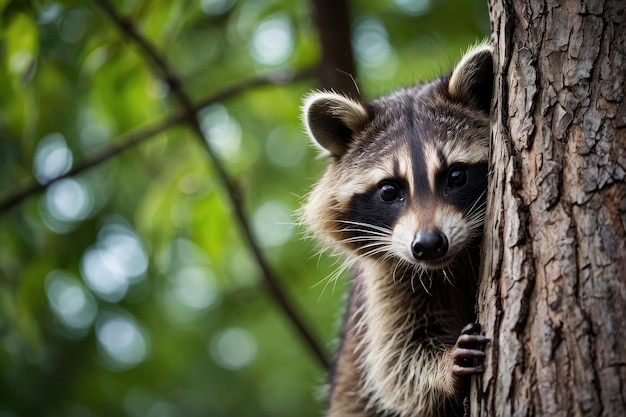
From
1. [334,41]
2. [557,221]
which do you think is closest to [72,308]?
[334,41]

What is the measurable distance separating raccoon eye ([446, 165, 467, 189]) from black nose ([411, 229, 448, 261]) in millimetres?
396

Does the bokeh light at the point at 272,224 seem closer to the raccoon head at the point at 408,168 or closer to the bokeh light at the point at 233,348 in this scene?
the bokeh light at the point at 233,348

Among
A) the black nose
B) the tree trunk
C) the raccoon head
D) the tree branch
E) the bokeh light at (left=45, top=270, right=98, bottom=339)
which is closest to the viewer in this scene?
the tree trunk

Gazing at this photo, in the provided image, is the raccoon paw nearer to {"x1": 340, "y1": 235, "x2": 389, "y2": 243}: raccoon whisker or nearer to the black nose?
the black nose

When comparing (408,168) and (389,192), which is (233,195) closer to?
(389,192)

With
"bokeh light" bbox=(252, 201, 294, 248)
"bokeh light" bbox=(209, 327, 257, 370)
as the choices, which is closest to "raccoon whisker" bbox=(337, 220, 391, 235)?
"bokeh light" bbox=(252, 201, 294, 248)

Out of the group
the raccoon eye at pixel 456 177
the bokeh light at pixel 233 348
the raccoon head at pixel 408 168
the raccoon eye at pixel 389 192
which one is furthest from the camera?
the bokeh light at pixel 233 348

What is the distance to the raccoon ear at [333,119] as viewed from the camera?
5.05m

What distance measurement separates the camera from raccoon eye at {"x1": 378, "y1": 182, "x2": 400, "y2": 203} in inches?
181

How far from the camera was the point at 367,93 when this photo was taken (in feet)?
23.4

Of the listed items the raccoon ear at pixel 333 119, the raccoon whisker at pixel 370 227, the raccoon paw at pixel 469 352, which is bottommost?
the raccoon paw at pixel 469 352

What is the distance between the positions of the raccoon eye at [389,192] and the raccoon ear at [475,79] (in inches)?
24.7

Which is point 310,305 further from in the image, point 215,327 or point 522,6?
point 522,6

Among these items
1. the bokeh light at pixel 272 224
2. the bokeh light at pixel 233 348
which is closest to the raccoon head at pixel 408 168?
the bokeh light at pixel 272 224
